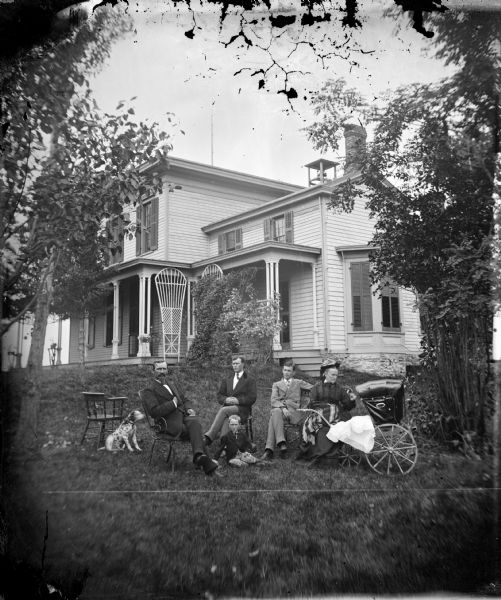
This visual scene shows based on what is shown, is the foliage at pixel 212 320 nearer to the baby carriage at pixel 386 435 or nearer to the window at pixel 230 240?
the window at pixel 230 240

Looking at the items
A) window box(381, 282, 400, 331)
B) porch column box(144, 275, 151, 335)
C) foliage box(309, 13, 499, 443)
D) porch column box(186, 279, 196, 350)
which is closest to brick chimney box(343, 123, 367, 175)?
foliage box(309, 13, 499, 443)

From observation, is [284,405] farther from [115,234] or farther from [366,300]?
[115,234]

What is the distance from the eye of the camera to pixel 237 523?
211 cm

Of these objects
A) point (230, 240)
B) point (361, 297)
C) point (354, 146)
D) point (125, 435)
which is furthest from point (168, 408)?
point (354, 146)

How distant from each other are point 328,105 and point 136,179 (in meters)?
1.08

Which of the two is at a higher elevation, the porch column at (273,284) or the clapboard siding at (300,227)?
the clapboard siding at (300,227)

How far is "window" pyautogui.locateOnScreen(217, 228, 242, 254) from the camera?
12.2ft

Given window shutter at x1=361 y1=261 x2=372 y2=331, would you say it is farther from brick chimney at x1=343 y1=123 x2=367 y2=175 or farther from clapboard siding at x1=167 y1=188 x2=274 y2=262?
clapboard siding at x1=167 y1=188 x2=274 y2=262

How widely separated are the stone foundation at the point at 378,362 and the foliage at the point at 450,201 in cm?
17

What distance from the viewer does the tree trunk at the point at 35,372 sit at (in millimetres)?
2223

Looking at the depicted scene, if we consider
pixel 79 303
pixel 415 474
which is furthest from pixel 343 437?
Answer: pixel 79 303

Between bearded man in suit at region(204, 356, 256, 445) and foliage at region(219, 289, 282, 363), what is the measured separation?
5.9 inches

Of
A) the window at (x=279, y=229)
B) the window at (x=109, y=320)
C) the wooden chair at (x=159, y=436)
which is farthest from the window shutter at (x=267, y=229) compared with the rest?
the wooden chair at (x=159, y=436)

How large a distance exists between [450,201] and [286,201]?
1.66m
